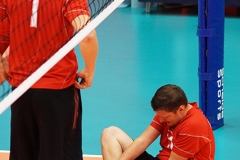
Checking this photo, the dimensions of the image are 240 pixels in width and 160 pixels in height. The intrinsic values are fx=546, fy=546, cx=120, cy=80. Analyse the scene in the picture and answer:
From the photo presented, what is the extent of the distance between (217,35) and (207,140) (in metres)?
1.49

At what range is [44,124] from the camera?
2.95 m

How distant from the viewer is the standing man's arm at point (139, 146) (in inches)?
137

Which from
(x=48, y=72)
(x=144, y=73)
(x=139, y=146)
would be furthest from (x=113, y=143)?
(x=144, y=73)

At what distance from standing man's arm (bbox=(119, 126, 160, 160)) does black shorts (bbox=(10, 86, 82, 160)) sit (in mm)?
438

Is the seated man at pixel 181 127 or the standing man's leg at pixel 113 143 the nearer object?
the seated man at pixel 181 127

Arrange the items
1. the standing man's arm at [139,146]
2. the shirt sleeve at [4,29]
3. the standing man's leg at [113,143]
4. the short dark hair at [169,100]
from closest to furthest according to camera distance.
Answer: the shirt sleeve at [4,29] < the short dark hair at [169,100] < the standing man's arm at [139,146] < the standing man's leg at [113,143]

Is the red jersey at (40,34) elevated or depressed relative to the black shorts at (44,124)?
elevated

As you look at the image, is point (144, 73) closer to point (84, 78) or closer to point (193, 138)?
point (193, 138)

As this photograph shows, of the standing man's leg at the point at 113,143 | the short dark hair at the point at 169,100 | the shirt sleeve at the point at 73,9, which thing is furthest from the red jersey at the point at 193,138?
the shirt sleeve at the point at 73,9

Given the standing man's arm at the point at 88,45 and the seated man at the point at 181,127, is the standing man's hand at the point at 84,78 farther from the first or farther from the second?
the seated man at the point at 181,127

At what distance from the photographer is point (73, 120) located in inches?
121

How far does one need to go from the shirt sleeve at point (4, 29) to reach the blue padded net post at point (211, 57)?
1869mm

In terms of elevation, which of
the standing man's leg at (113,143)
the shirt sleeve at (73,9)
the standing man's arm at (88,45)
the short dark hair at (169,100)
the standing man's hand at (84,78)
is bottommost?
the standing man's leg at (113,143)

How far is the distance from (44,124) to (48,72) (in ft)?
0.95
